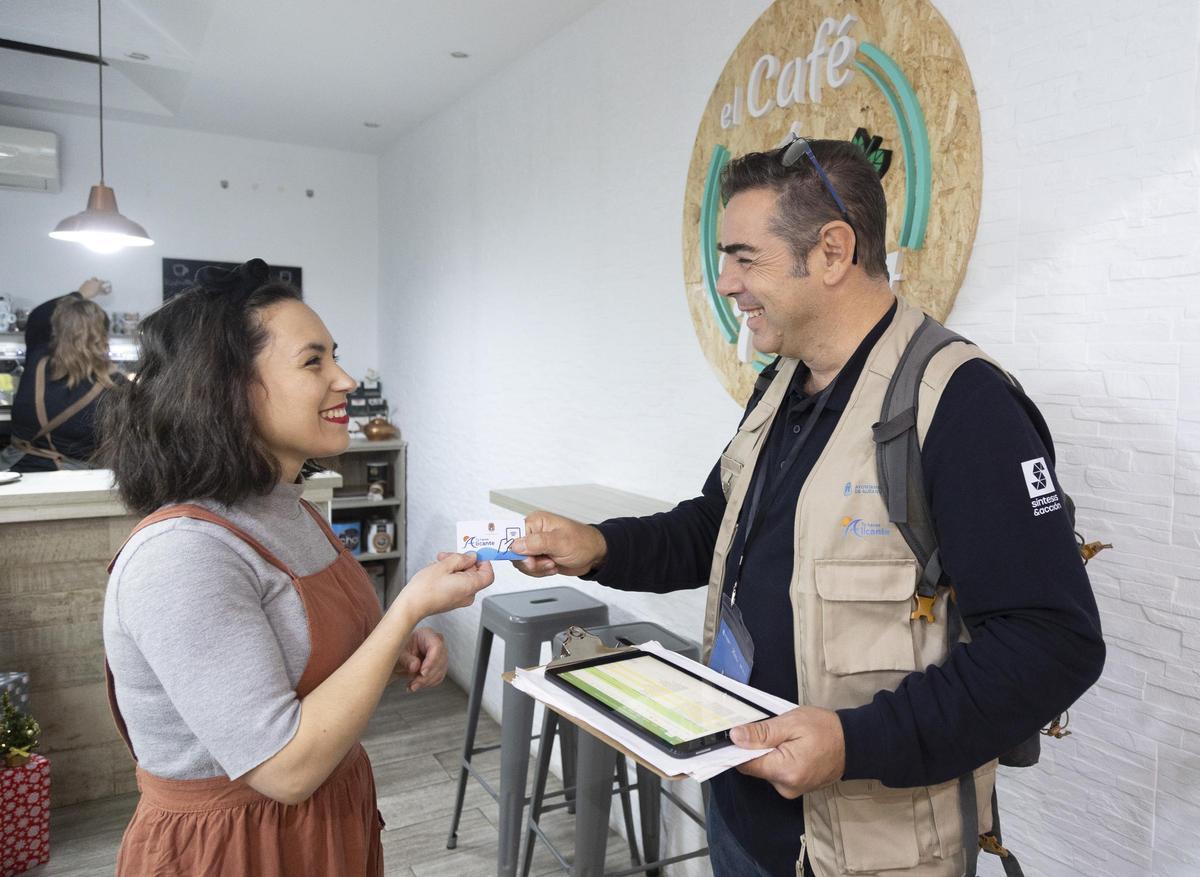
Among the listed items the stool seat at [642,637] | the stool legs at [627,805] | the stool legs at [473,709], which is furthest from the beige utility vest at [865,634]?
the stool legs at [473,709]

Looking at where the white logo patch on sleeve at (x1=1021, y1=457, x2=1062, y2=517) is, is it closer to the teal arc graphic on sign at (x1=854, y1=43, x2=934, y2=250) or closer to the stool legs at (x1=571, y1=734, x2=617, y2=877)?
the teal arc graphic on sign at (x1=854, y1=43, x2=934, y2=250)

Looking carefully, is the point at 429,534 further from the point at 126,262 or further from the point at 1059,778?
the point at 1059,778

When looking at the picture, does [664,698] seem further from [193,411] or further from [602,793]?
[602,793]

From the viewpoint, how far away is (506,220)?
389 centimetres

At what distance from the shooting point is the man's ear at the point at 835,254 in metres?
1.31

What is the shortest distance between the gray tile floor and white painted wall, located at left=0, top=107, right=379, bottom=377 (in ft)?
9.07

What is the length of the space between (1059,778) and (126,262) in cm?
530

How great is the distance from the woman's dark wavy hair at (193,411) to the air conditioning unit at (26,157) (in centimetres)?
419

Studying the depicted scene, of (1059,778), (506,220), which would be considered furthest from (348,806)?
(506,220)

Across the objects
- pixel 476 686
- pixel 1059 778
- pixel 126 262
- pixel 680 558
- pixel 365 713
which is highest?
pixel 126 262

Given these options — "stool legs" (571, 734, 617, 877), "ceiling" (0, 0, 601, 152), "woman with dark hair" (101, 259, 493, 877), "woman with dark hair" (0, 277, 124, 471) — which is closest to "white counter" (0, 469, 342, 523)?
"woman with dark hair" (0, 277, 124, 471)

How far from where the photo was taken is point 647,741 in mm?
1071

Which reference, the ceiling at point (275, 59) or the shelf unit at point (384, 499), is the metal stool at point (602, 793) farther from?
the shelf unit at point (384, 499)

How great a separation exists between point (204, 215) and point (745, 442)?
190 inches
